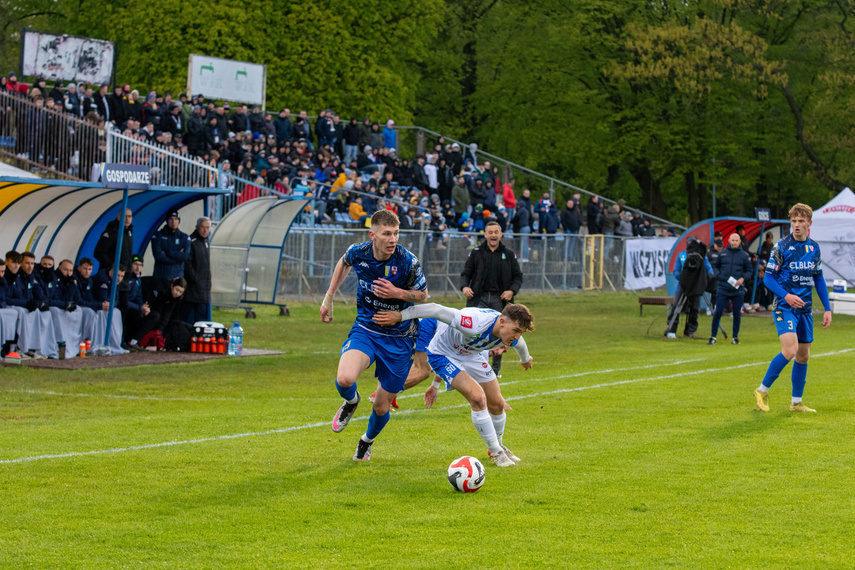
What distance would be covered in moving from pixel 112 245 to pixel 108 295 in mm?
902

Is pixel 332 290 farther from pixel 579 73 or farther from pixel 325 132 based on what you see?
pixel 579 73

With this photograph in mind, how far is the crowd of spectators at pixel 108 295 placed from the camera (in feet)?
53.9

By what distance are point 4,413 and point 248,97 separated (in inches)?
1023

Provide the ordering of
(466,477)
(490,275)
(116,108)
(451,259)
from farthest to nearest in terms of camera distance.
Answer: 1. (451,259)
2. (116,108)
3. (490,275)
4. (466,477)

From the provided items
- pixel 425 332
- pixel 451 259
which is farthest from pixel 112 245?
pixel 451 259

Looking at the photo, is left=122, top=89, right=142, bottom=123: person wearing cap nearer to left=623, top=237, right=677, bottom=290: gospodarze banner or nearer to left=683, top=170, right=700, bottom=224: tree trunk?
left=623, top=237, right=677, bottom=290: gospodarze banner

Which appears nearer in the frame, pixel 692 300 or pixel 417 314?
pixel 417 314

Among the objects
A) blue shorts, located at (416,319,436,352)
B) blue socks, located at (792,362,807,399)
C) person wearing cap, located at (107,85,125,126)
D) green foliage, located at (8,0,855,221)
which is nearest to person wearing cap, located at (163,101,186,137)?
person wearing cap, located at (107,85,125,126)

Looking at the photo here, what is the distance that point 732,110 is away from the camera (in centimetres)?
4959

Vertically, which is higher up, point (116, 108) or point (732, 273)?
point (116, 108)

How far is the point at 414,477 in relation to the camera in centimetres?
838

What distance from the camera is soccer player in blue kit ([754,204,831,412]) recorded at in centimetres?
1186

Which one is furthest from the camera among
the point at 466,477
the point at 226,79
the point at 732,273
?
the point at 226,79

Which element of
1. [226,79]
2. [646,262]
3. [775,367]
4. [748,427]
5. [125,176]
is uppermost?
[226,79]
